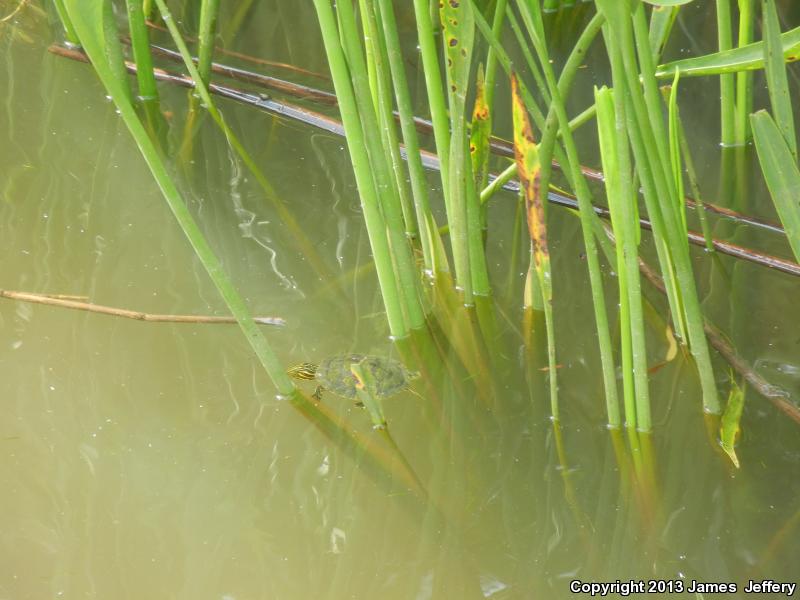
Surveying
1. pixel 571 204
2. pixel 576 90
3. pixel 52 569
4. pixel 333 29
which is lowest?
pixel 52 569

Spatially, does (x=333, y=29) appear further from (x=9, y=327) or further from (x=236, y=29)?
(x=236, y=29)

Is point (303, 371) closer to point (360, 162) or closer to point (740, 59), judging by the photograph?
point (360, 162)

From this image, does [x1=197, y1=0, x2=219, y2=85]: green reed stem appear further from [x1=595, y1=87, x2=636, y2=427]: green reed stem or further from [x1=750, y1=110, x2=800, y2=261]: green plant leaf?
[x1=750, y1=110, x2=800, y2=261]: green plant leaf

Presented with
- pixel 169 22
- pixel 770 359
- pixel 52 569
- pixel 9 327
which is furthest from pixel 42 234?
pixel 770 359

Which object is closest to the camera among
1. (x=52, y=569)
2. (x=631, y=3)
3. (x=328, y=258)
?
(x=631, y=3)

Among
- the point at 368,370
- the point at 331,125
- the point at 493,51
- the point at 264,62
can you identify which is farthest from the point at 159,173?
the point at 264,62

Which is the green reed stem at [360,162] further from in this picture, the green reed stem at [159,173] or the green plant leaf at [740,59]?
the green plant leaf at [740,59]

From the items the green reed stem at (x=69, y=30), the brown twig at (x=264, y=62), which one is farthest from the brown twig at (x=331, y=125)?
the brown twig at (x=264, y=62)
